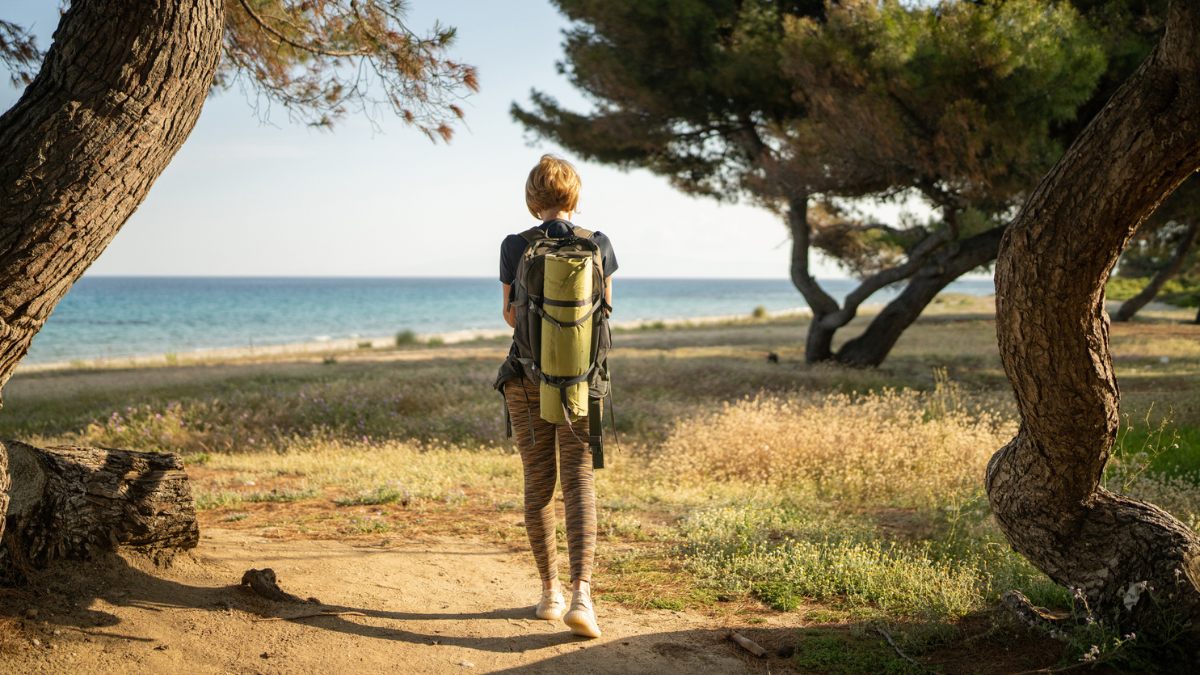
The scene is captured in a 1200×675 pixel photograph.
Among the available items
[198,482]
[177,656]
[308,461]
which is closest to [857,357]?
[308,461]

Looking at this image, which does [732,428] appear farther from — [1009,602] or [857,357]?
[857,357]

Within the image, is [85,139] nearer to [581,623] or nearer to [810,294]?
[581,623]

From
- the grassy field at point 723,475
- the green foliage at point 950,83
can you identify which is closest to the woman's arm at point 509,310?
the grassy field at point 723,475

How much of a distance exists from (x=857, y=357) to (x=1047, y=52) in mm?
5954

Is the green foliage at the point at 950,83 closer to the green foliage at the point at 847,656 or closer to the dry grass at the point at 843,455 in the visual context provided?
the dry grass at the point at 843,455

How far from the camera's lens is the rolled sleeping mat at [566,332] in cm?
295

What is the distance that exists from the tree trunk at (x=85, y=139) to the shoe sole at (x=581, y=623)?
7.26 feet

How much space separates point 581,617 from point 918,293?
11.4m

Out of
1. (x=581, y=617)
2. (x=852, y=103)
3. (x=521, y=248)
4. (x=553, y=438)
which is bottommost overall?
(x=581, y=617)

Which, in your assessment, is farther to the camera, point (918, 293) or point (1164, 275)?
point (1164, 275)

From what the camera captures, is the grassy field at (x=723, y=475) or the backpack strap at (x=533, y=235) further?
the grassy field at (x=723, y=475)

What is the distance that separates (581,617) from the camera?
315 cm

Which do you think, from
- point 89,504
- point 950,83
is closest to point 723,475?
point 89,504

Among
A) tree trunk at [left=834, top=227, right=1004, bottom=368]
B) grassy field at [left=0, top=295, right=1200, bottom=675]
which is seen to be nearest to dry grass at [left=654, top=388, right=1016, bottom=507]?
grassy field at [left=0, top=295, right=1200, bottom=675]
